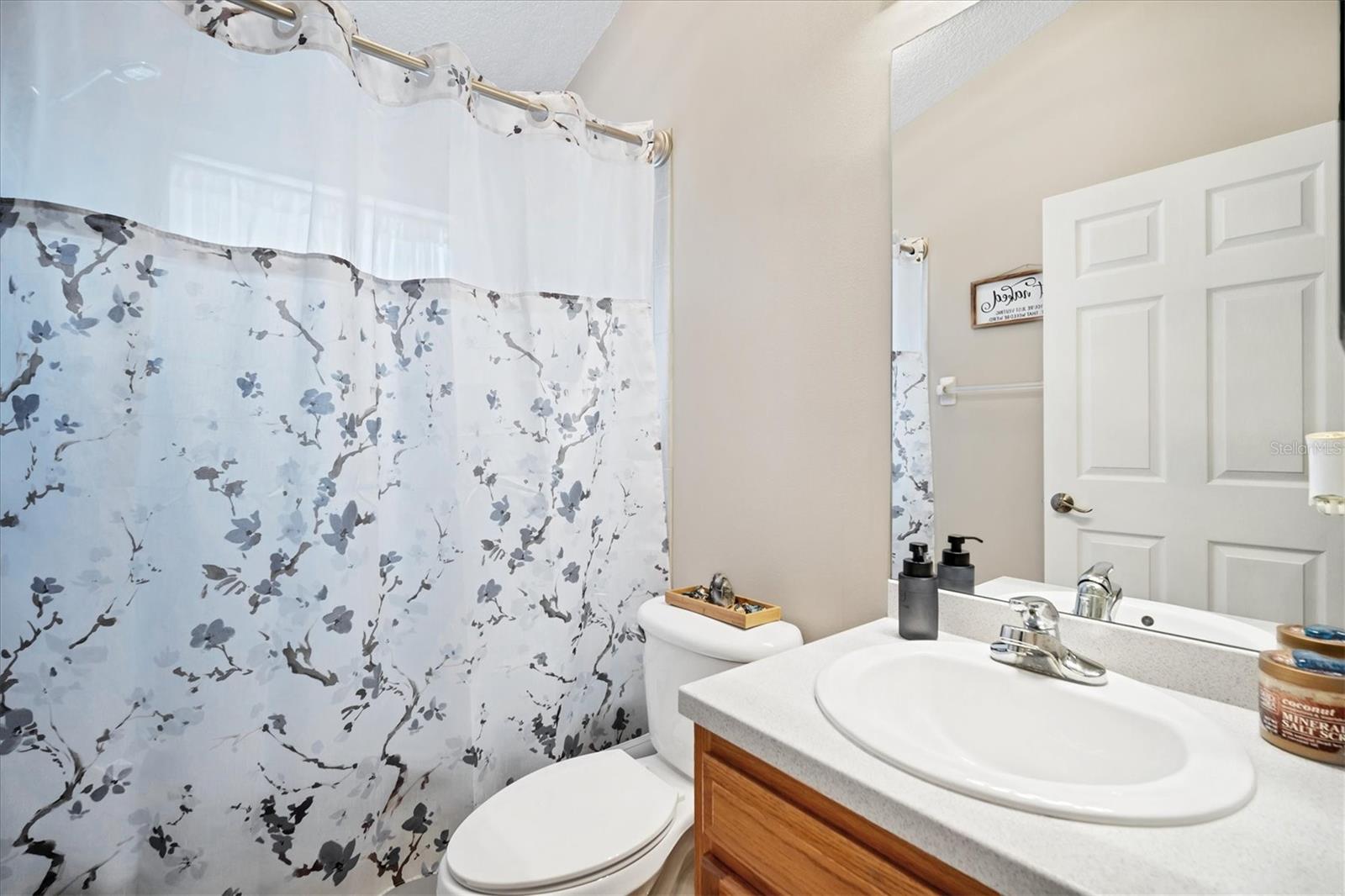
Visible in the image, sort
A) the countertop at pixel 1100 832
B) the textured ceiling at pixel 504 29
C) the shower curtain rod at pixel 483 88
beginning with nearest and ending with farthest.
Result: the countertop at pixel 1100 832 < the shower curtain rod at pixel 483 88 < the textured ceiling at pixel 504 29

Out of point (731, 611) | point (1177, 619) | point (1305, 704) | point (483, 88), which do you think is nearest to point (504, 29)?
point (483, 88)

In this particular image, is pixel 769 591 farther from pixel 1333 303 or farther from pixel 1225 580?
pixel 1333 303

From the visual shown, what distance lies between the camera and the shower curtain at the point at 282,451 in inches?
41.1

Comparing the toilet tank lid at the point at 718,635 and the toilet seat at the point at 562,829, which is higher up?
the toilet tank lid at the point at 718,635

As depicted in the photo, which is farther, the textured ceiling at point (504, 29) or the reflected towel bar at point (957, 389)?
the textured ceiling at point (504, 29)

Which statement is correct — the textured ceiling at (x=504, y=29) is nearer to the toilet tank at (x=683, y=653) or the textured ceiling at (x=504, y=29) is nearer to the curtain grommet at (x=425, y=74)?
the curtain grommet at (x=425, y=74)

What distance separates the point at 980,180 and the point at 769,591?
0.96 m

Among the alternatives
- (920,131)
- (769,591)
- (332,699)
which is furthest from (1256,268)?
(332,699)

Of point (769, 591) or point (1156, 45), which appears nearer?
point (1156, 45)

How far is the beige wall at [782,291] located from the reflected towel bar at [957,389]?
0.11 metres

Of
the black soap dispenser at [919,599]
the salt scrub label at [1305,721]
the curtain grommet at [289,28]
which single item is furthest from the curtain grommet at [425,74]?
the salt scrub label at [1305,721]

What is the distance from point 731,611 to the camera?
1.35 meters

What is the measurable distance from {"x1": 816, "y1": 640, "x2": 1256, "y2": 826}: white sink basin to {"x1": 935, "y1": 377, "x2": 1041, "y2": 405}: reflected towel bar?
44 cm

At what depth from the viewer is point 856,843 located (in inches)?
25.0
